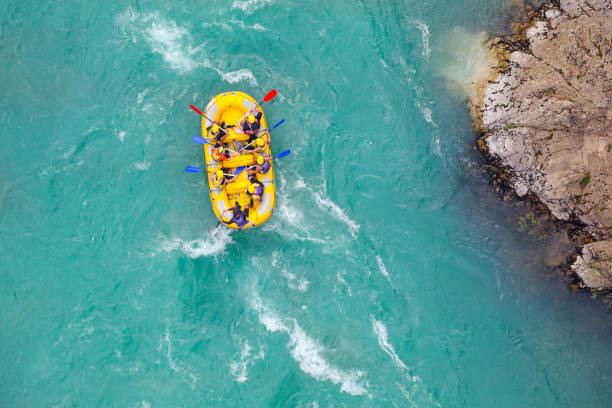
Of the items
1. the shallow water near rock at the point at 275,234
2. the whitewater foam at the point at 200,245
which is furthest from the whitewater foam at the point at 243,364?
the whitewater foam at the point at 200,245

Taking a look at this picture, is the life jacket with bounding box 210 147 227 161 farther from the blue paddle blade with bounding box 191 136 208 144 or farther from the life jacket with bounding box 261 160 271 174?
the life jacket with bounding box 261 160 271 174

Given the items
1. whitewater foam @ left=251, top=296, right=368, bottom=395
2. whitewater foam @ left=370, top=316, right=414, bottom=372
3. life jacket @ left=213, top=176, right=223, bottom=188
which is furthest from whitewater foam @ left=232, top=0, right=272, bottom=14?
whitewater foam @ left=370, top=316, right=414, bottom=372

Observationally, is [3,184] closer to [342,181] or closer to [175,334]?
[175,334]

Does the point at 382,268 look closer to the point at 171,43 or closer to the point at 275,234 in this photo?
the point at 275,234

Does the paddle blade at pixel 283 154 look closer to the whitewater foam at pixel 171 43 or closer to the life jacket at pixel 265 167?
the life jacket at pixel 265 167

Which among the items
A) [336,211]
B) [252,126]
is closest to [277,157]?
[252,126]
